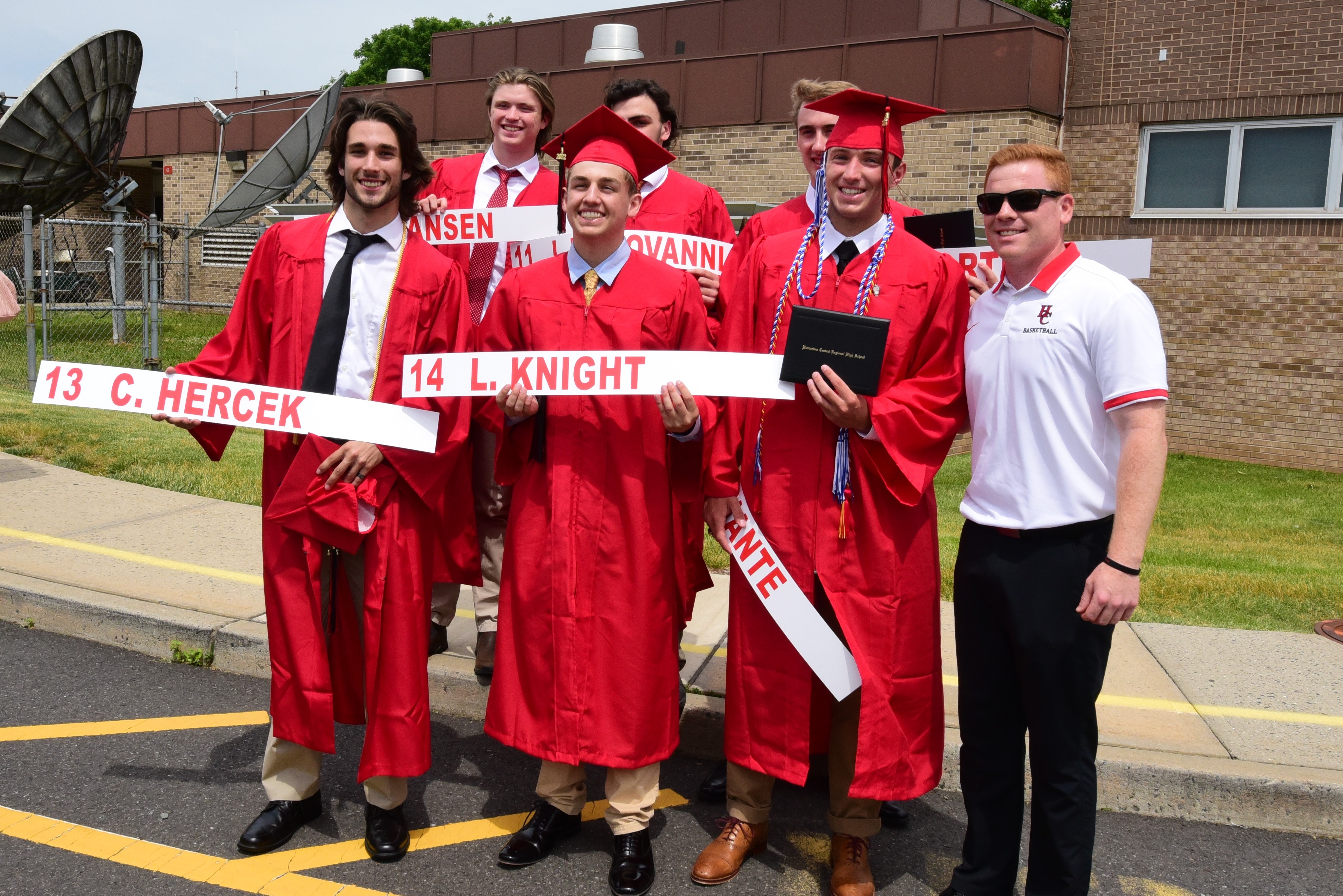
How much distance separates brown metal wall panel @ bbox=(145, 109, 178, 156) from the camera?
1104 inches

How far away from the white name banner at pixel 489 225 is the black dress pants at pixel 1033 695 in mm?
2065

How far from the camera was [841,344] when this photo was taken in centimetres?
301

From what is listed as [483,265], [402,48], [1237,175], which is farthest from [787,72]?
[402,48]

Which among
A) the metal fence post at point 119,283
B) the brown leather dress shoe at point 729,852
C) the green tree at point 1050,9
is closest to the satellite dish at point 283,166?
the metal fence post at point 119,283

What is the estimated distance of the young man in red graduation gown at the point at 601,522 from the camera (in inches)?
130

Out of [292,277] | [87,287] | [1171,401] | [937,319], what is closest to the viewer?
[937,319]

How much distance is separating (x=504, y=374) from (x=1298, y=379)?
13.5 meters

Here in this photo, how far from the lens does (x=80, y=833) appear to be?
3502 millimetres

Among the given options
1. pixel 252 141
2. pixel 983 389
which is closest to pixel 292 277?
pixel 983 389

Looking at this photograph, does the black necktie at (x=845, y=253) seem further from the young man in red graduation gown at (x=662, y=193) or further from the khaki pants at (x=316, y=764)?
the khaki pants at (x=316, y=764)

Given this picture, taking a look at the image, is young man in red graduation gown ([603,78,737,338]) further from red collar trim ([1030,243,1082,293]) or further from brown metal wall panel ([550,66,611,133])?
brown metal wall panel ([550,66,611,133])

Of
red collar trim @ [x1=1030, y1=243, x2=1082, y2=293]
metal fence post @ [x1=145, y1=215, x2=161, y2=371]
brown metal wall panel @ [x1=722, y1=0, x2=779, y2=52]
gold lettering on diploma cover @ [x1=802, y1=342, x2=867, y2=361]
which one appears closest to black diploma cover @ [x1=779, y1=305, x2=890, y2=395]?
gold lettering on diploma cover @ [x1=802, y1=342, x2=867, y2=361]

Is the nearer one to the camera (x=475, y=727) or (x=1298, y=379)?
(x=475, y=727)

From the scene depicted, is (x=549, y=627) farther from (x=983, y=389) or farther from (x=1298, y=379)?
(x=1298, y=379)
